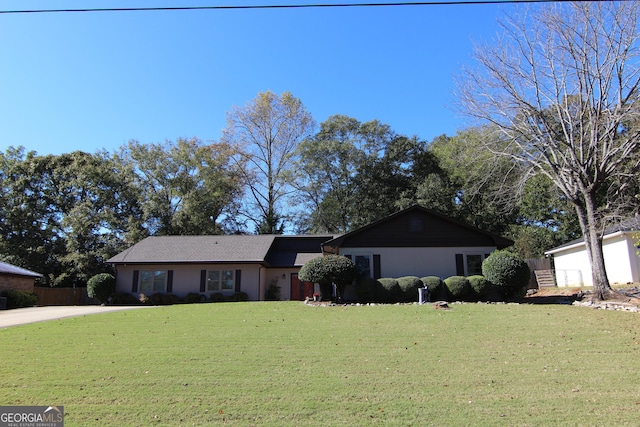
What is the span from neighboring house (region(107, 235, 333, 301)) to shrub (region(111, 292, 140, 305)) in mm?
388

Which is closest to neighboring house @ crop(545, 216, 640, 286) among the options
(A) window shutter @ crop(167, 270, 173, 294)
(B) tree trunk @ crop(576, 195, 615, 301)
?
Answer: (B) tree trunk @ crop(576, 195, 615, 301)

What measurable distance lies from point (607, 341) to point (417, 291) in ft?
30.9

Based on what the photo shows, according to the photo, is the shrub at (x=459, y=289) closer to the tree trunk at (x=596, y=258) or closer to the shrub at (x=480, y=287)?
the shrub at (x=480, y=287)

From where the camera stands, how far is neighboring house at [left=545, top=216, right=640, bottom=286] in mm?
20234

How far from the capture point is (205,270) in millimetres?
24984

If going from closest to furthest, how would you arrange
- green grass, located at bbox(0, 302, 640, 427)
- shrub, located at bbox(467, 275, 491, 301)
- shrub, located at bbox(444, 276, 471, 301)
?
green grass, located at bbox(0, 302, 640, 427), shrub, located at bbox(467, 275, 491, 301), shrub, located at bbox(444, 276, 471, 301)

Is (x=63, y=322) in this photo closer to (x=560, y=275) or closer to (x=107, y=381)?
(x=107, y=381)

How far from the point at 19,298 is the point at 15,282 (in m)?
2.09

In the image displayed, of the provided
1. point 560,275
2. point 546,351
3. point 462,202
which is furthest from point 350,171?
point 546,351

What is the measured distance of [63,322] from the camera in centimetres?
1284

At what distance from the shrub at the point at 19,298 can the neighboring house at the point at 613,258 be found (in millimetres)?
30126

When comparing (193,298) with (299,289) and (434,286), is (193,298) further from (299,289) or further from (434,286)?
(434,286)

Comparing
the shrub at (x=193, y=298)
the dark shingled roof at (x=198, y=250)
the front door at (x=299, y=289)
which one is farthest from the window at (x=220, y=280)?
the front door at (x=299, y=289)

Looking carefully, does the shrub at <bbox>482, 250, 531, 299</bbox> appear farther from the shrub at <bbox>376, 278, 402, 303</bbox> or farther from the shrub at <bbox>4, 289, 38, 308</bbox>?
the shrub at <bbox>4, 289, 38, 308</bbox>
